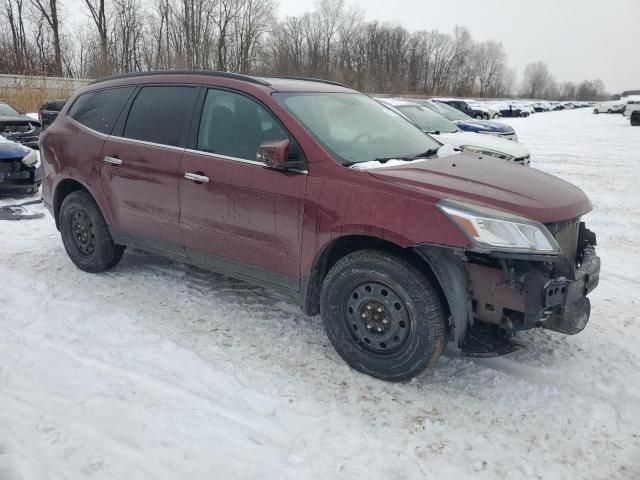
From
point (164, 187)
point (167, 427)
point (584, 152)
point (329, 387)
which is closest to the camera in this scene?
point (167, 427)

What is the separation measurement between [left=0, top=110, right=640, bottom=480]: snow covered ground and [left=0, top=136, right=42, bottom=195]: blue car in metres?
4.01

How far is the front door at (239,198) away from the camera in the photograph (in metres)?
3.47

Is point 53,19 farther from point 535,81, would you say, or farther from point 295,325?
point 535,81

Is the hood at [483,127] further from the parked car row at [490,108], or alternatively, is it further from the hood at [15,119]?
the parked car row at [490,108]

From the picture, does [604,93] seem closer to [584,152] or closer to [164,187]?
[584,152]

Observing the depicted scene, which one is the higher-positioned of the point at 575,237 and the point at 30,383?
the point at 575,237

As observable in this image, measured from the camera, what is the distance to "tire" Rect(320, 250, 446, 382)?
2996mm

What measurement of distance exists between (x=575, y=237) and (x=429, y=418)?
1.51 meters

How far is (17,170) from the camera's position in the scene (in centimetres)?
801

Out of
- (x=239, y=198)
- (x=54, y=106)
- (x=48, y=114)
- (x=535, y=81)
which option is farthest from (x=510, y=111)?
(x=535, y=81)

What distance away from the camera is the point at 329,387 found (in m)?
3.18

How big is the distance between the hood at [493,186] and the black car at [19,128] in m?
10.3

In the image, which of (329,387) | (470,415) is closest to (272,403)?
(329,387)

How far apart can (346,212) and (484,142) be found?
A: 19.7ft
